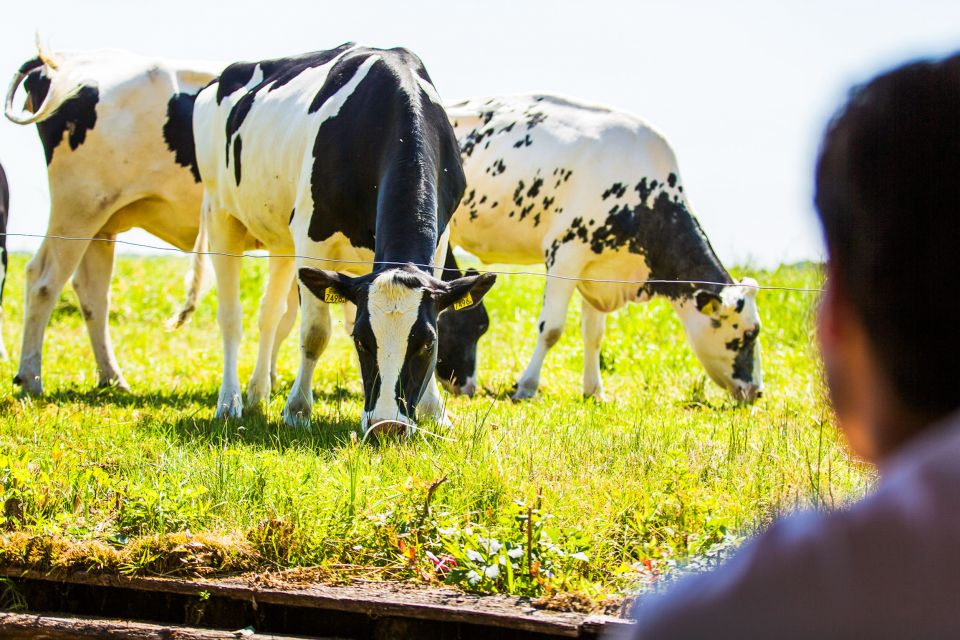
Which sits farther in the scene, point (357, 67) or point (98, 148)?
point (98, 148)

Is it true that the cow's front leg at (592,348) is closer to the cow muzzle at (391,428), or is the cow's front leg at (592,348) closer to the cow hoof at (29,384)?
the cow muzzle at (391,428)

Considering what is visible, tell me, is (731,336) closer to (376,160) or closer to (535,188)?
(535,188)

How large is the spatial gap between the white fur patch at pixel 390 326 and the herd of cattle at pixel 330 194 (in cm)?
112

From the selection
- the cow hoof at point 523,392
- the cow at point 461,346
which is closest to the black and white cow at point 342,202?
the cow at point 461,346

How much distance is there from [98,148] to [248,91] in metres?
1.64

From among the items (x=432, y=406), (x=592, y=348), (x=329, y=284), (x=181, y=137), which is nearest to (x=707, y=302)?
(x=592, y=348)

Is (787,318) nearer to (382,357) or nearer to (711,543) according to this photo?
(382,357)

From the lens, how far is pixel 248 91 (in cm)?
944

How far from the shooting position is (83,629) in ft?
14.6

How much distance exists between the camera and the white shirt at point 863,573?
0.85 m

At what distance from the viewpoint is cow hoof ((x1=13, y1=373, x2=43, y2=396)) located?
30.8 ft

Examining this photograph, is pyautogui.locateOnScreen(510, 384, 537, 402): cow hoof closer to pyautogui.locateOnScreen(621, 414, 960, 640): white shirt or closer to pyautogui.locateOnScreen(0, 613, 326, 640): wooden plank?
pyautogui.locateOnScreen(0, 613, 326, 640): wooden plank

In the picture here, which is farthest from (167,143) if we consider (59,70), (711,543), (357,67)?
(711,543)

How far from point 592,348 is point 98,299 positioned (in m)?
4.56
